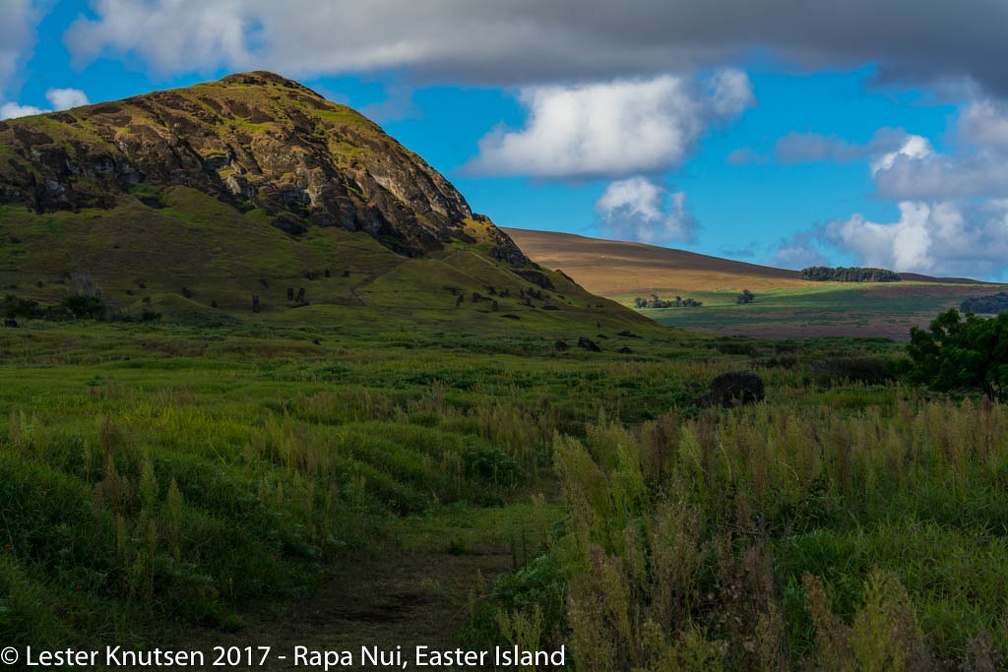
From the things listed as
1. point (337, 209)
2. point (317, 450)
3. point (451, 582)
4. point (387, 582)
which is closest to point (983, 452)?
point (451, 582)

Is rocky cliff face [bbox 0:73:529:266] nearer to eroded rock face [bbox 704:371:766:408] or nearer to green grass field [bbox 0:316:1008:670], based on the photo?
eroded rock face [bbox 704:371:766:408]

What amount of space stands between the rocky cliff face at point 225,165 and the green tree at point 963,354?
13062 centimetres

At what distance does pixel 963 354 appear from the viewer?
16.9m

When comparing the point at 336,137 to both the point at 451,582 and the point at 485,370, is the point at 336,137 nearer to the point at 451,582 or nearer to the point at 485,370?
the point at 485,370

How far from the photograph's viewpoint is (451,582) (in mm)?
8094

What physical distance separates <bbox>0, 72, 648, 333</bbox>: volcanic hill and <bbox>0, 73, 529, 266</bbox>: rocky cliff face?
40 centimetres

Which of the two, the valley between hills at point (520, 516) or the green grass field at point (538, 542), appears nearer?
the green grass field at point (538, 542)

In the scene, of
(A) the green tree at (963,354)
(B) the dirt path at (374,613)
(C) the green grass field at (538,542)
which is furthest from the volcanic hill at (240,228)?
(B) the dirt path at (374,613)

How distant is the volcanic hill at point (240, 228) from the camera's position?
99.3 metres

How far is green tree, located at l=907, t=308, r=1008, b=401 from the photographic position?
649 inches

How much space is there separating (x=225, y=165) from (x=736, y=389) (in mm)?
160798

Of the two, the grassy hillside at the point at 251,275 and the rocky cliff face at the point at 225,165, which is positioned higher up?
the rocky cliff face at the point at 225,165

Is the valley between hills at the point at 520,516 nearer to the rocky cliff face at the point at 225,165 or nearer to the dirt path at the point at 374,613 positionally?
the dirt path at the point at 374,613

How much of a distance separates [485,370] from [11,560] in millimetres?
26104
